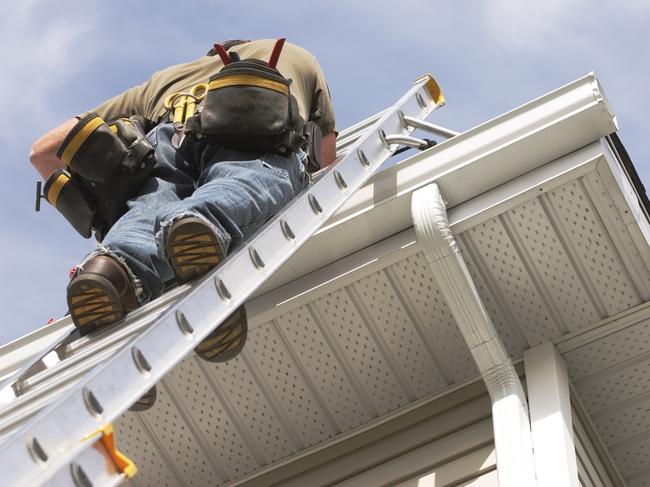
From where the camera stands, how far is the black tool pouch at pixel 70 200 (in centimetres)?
412

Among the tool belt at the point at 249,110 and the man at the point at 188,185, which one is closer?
the man at the point at 188,185

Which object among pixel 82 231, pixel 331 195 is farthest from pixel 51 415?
pixel 82 231

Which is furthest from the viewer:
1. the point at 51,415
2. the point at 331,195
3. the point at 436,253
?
the point at 436,253

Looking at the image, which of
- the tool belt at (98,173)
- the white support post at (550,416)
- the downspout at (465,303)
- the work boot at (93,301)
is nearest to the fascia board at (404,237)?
the downspout at (465,303)

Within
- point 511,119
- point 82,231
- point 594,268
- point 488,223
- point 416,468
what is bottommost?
point 416,468

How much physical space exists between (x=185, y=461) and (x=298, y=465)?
460 millimetres

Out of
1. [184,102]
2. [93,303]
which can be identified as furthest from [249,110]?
[93,303]

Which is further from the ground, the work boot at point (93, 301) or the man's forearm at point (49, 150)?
the man's forearm at point (49, 150)

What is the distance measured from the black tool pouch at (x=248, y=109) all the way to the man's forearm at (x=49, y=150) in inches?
22.6

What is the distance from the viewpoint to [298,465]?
15.2 feet

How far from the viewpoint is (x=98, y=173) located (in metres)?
3.93

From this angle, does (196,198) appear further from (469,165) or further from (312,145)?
(469,165)

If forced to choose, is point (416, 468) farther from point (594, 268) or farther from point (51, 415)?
point (51, 415)

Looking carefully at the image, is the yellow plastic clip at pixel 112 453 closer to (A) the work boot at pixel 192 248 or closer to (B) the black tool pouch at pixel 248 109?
(A) the work boot at pixel 192 248
